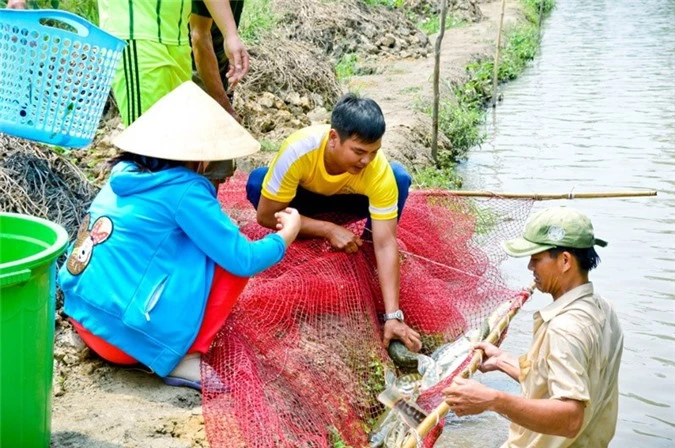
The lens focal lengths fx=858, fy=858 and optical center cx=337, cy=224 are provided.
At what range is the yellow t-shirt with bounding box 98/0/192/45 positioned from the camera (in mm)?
3725

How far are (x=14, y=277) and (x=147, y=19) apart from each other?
180 cm

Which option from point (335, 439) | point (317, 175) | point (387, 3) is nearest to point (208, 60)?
point (317, 175)

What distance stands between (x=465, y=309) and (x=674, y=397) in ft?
4.53

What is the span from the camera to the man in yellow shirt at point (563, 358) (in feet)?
7.91

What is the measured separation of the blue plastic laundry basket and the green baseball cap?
177 cm

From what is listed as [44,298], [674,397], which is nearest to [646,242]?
[674,397]

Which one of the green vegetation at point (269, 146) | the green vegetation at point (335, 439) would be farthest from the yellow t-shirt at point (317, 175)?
the green vegetation at point (269, 146)

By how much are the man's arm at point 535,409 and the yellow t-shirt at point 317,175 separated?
156cm

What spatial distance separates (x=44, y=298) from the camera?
2.47 meters

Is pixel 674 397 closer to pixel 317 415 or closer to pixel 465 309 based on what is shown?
pixel 465 309

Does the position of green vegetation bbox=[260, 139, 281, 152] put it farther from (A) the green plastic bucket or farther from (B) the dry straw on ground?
(A) the green plastic bucket

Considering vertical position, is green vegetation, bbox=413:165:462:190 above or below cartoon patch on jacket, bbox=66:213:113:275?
below

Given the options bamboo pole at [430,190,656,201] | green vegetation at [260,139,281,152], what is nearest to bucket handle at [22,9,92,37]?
bamboo pole at [430,190,656,201]

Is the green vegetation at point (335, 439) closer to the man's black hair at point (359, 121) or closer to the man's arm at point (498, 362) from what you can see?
the man's arm at point (498, 362)
